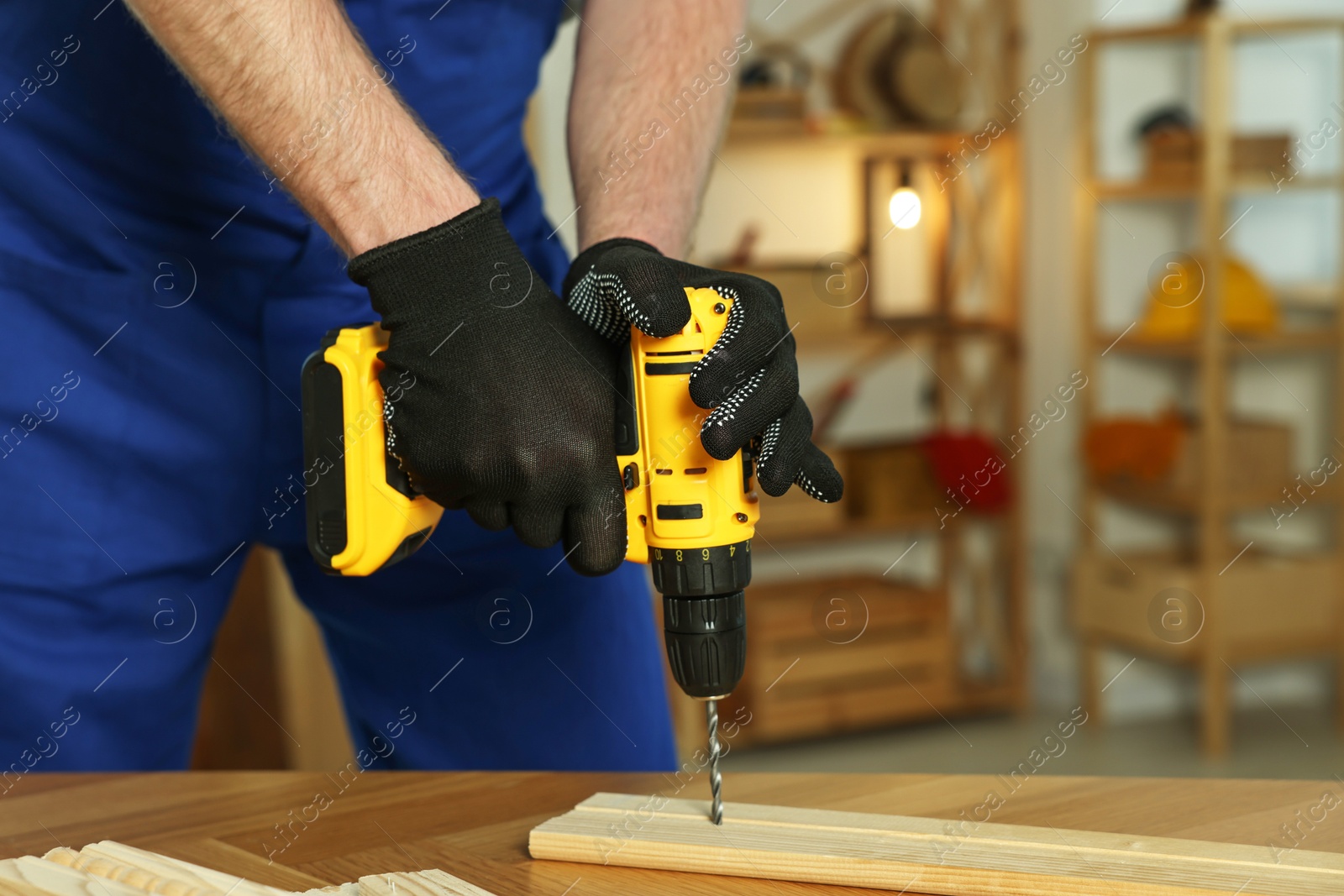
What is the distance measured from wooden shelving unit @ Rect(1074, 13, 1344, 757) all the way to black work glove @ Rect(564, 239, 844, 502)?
2.19 m

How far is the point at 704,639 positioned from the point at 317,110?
388 mm

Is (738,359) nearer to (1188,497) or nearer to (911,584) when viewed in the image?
(1188,497)

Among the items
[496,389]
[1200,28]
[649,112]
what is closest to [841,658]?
[1200,28]

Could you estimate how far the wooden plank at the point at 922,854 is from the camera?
68 cm

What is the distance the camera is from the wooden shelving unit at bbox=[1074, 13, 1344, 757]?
2.68 metres

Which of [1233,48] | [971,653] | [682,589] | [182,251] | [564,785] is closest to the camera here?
[682,589]

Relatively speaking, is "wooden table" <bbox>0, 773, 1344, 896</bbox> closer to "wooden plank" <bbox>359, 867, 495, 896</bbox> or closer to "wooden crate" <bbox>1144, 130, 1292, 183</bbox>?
"wooden plank" <bbox>359, 867, 495, 896</bbox>

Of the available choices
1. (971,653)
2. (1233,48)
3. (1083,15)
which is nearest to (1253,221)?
(1233,48)

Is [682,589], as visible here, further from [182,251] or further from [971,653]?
[971,653]

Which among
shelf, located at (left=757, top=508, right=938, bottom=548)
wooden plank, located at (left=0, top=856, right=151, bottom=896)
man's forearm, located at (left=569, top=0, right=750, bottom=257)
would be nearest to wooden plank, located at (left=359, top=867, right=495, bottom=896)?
wooden plank, located at (left=0, top=856, right=151, bottom=896)

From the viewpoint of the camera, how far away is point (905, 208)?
3121 mm

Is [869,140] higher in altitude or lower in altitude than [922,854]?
lower

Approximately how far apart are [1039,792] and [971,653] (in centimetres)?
273

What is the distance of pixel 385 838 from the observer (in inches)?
31.4
